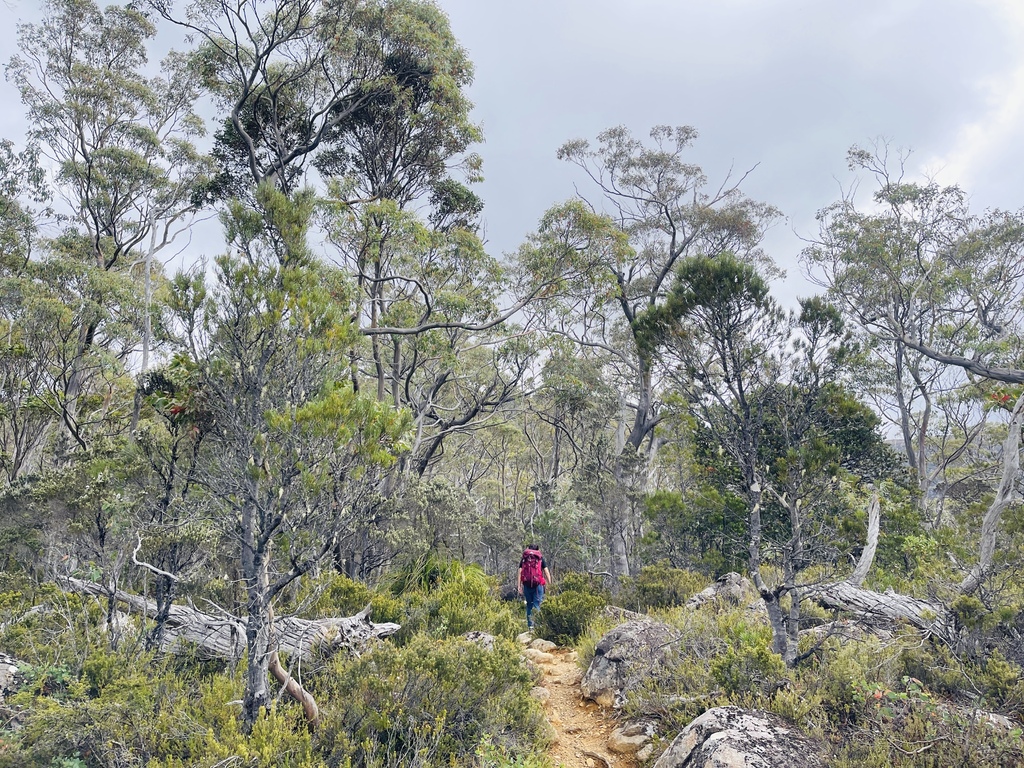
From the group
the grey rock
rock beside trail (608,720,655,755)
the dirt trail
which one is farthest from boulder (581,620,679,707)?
the grey rock

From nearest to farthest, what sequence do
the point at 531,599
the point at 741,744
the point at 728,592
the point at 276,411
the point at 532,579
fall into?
the point at 741,744
the point at 276,411
the point at 728,592
the point at 532,579
the point at 531,599

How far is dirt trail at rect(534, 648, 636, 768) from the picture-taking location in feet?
14.5

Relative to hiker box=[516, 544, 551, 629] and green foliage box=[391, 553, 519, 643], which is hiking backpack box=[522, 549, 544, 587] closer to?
hiker box=[516, 544, 551, 629]

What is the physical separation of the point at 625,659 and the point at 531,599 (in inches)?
126

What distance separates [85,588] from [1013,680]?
9072 mm

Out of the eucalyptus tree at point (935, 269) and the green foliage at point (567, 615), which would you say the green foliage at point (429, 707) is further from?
the eucalyptus tree at point (935, 269)

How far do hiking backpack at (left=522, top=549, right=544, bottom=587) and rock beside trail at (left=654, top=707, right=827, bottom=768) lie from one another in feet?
15.4

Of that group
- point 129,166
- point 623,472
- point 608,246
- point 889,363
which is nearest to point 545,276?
point 608,246

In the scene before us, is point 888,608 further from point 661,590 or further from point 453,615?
point 453,615

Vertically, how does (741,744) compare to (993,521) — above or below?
below

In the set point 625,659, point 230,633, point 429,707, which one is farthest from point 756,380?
point 230,633

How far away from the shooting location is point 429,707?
14.0 ft

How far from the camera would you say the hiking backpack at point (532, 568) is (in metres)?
8.39

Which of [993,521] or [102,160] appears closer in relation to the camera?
[993,521]
